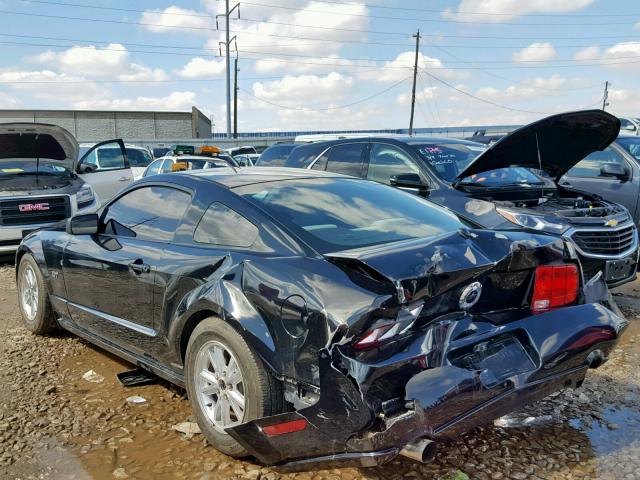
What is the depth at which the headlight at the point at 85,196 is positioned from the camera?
862cm

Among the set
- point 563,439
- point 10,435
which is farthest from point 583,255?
point 10,435

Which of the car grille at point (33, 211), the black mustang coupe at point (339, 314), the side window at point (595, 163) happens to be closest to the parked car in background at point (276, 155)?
the car grille at point (33, 211)

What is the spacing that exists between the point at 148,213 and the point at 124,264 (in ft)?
1.32

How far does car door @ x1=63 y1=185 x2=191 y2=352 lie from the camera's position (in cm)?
363

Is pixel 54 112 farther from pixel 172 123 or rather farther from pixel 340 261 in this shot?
pixel 340 261

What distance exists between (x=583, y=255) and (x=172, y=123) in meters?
49.5

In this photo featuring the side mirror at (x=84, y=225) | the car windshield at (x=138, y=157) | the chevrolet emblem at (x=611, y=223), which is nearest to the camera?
the side mirror at (x=84, y=225)

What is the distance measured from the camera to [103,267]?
400 cm

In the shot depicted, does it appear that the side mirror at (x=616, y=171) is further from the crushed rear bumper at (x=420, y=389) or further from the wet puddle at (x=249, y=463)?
the crushed rear bumper at (x=420, y=389)

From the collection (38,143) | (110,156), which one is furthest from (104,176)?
(110,156)

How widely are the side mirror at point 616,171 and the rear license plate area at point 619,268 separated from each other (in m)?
2.16

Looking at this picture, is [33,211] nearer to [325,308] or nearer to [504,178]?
[504,178]

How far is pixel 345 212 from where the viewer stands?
11.2 ft

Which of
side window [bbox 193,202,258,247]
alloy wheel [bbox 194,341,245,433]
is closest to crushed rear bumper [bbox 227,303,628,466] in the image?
alloy wheel [bbox 194,341,245,433]
